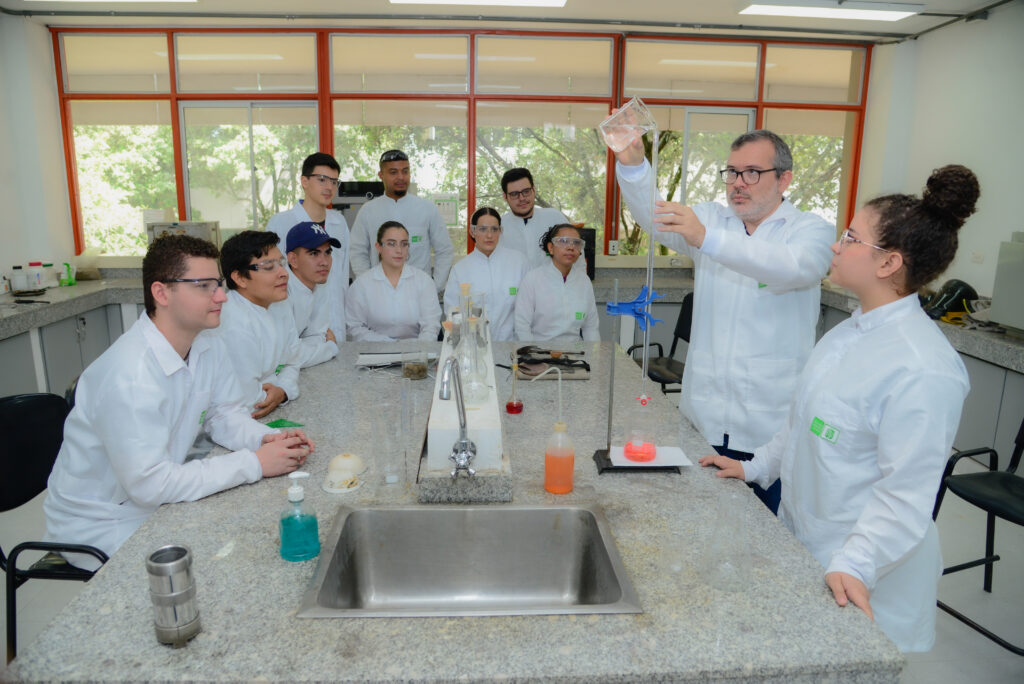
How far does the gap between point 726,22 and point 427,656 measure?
18.7 ft

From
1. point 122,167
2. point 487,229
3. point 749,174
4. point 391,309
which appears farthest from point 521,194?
point 122,167

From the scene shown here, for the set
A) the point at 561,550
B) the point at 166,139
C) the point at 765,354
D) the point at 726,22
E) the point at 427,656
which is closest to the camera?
the point at 427,656

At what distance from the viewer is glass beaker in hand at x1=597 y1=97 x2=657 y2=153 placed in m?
1.72

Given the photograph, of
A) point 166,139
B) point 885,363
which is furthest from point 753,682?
point 166,139

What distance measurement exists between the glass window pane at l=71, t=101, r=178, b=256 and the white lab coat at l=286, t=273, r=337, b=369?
3.48m

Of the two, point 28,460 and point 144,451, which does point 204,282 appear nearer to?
point 144,451

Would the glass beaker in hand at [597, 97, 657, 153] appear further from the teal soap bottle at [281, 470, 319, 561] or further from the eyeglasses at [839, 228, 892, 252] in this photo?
the teal soap bottle at [281, 470, 319, 561]

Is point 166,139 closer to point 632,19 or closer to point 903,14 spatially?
point 632,19

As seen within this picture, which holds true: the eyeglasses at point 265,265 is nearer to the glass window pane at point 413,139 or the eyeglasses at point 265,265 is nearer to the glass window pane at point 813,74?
the glass window pane at point 413,139

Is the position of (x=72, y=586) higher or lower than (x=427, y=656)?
lower

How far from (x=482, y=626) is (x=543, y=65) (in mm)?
5660

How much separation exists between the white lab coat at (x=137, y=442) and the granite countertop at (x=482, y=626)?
9 cm

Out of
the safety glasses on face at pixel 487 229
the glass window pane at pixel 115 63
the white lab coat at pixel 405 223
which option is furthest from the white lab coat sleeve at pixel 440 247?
the glass window pane at pixel 115 63

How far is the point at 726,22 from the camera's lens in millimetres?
5422
